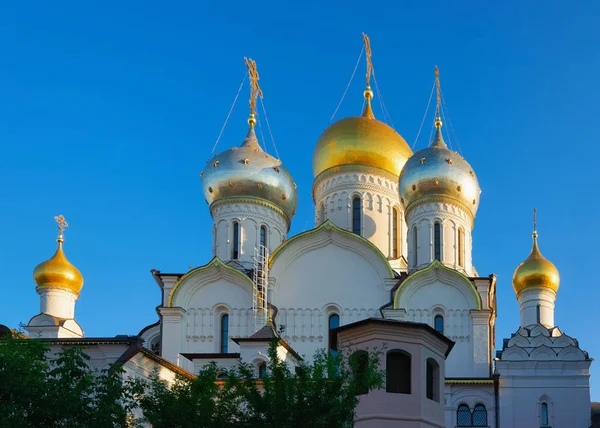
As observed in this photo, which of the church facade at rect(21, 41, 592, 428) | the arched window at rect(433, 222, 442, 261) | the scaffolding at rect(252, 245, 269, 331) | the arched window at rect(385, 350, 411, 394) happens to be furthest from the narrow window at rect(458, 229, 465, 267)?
the arched window at rect(385, 350, 411, 394)

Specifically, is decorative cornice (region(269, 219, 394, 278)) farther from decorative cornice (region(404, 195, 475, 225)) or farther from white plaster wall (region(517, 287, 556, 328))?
white plaster wall (region(517, 287, 556, 328))

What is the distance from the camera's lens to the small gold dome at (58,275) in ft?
117

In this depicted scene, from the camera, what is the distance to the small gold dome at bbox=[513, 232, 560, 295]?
110 feet

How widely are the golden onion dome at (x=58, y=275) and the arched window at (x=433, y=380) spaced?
1778 cm

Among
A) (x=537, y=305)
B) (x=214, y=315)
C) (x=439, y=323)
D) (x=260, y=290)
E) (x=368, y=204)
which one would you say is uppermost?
(x=368, y=204)

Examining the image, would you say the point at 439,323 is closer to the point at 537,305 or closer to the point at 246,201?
the point at 537,305

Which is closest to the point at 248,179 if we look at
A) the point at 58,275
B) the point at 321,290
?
the point at 321,290

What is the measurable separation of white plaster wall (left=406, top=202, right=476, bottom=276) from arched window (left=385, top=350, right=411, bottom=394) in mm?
11928

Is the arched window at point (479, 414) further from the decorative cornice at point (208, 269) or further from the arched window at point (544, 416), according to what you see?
the decorative cornice at point (208, 269)

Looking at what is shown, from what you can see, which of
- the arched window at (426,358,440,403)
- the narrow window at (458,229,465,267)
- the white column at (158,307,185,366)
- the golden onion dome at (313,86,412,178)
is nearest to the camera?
the arched window at (426,358,440,403)

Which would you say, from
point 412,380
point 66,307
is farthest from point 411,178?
point 412,380

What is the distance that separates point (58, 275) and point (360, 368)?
1819cm

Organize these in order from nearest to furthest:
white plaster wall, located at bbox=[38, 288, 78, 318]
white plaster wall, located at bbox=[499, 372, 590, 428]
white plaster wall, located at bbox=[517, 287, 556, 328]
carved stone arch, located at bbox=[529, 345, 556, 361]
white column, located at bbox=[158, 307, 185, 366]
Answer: white plaster wall, located at bbox=[499, 372, 590, 428] → carved stone arch, located at bbox=[529, 345, 556, 361] → white column, located at bbox=[158, 307, 185, 366] → white plaster wall, located at bbox=[517, 287, 556, 328] → white plaster wall, located at bbox=[38, 288, 78, 318]

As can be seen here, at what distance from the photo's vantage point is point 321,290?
30.9 meters
